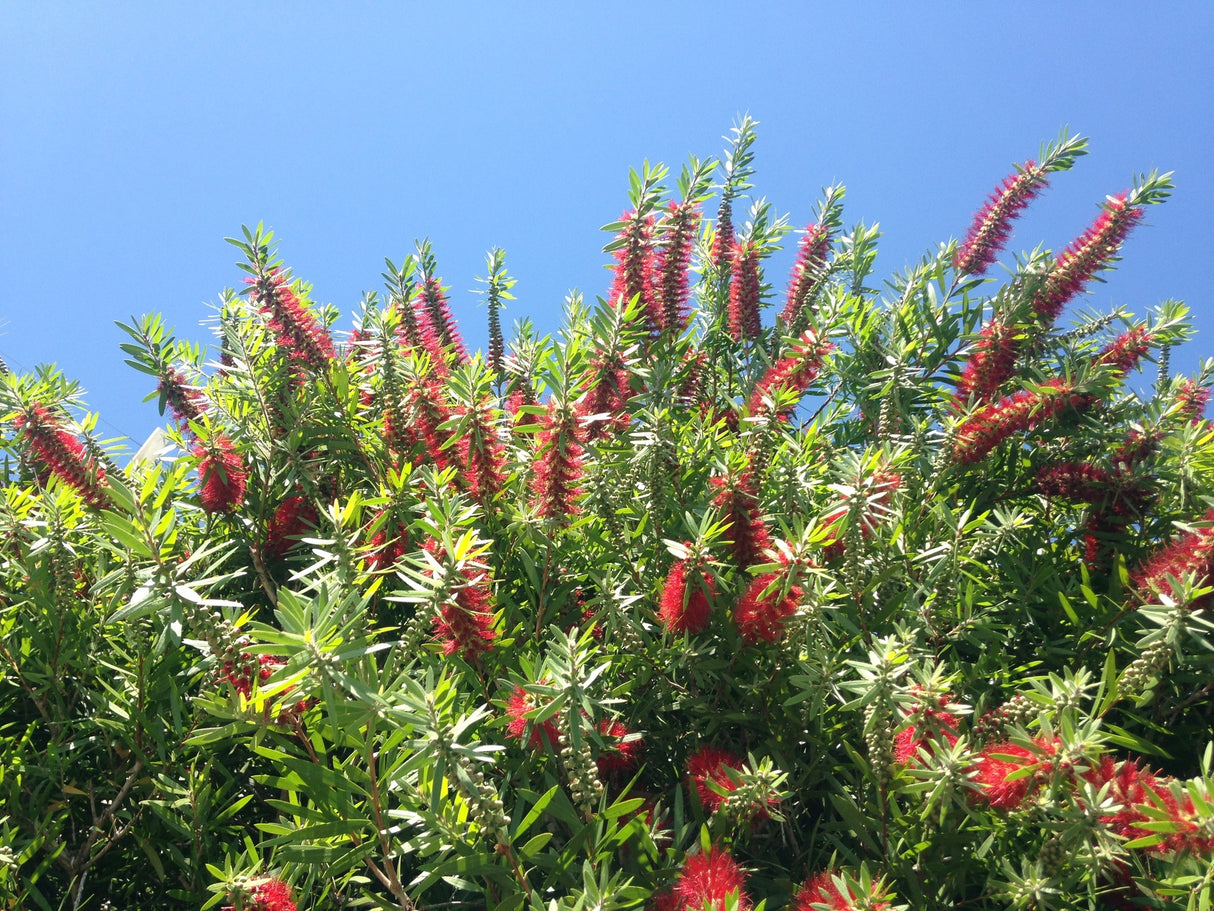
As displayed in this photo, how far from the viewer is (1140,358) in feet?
10.4

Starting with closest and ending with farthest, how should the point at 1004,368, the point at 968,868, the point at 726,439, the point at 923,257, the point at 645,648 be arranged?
the point at 968,868 → the point at 645,648 → the point at 726,439 → the point at 1004,368 → the point at 923,257

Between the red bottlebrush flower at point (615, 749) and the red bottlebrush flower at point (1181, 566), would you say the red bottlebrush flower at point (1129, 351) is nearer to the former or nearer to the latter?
the red bottlebrush flower at point (1181, 566)

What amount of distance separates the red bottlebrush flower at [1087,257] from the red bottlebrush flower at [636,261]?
1352 mm

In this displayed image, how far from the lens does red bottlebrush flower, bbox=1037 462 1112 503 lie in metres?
2.77

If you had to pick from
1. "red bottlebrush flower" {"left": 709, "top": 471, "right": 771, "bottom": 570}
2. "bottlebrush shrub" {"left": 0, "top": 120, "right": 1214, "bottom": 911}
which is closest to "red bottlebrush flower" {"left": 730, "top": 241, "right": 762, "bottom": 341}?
"bottlebrush shrub" {"left": 0, "top": 120, "right": 1214, "bottom": 911}

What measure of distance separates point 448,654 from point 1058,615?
1702 millimetres

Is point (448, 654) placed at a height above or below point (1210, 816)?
above

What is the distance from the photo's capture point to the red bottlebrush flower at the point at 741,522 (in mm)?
Answer: 2201

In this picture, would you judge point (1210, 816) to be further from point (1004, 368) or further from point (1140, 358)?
point (1140, 358)

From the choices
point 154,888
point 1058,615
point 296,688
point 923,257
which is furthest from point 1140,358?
point 154,888

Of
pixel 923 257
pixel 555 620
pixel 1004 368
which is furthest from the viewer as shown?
pixel 923 257

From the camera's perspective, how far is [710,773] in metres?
1.98

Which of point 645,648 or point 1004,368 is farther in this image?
point 1004,368

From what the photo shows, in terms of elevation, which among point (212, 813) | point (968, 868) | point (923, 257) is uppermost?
point (923, 257)
